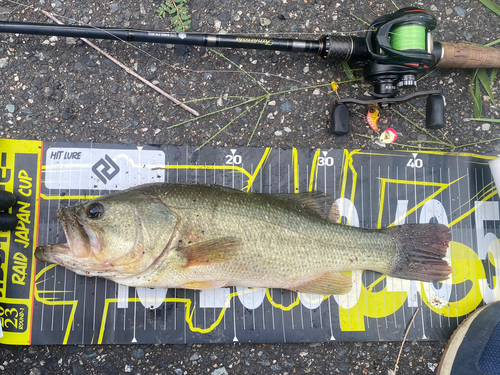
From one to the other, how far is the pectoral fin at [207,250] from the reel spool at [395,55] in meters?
1.55

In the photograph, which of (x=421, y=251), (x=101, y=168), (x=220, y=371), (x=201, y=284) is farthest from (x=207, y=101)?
(x=220, y=371)

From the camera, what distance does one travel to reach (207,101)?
326 cm

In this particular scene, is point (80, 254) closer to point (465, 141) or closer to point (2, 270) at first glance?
point (2, 270)

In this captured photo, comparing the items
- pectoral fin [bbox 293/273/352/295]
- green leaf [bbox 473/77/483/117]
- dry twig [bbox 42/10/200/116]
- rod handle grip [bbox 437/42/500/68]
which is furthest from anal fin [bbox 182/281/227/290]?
green leaf [bbox 473/77/483/117]

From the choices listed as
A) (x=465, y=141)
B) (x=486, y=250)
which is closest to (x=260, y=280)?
(x=486, y=250)

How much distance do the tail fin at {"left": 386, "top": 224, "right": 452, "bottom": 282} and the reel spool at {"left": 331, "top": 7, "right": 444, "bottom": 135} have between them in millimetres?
1145

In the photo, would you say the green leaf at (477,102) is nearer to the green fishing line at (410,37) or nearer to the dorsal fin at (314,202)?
the green fishing line at (410,37)

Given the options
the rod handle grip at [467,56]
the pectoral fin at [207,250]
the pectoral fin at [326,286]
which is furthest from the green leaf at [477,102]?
the pectoral fin at [207,250]

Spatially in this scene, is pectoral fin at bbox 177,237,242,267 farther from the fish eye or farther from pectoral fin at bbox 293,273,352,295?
pectoral fin at bbox 293,273,352,295

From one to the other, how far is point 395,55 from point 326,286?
6.86ft

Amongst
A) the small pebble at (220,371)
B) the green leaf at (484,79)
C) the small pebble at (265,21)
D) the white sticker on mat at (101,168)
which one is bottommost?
the small pebble at (220,371)

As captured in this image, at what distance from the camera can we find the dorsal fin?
→ 2973 millimetres

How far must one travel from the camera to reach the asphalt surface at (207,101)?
3129mm

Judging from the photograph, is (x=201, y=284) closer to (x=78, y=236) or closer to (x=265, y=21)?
(x=78, y=236)
